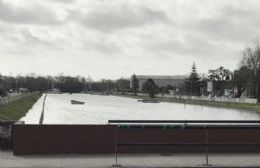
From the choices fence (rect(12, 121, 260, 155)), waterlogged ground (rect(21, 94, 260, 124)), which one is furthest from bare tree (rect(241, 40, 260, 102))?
fence (rect(12, 121, 260, 155))

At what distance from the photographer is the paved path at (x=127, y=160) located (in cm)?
1437

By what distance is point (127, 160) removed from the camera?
50.6 ft

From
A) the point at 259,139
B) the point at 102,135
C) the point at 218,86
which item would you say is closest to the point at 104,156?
the point at 102,135

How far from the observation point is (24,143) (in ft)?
Result: 54.2

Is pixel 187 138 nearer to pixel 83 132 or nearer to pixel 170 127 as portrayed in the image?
pixel 170 127

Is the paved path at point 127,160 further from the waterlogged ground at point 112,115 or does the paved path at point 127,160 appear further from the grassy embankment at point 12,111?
the waterlogged ground at point 112,115

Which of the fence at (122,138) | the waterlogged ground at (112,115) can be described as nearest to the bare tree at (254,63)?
the waterlogged ground at (112,115)

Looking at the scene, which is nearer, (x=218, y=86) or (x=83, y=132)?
(x=83, y=132)

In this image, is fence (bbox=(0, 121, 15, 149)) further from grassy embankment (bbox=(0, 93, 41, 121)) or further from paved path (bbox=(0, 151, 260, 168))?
grassy embankment (bbox=(0, 93, 41, 121))

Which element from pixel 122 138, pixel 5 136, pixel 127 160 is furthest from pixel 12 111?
pixel 127 160

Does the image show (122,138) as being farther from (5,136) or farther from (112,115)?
(112,115)

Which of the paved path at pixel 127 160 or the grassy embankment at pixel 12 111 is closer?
the paved path at pixel 127 160

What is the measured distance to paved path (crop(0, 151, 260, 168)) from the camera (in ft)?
47.1

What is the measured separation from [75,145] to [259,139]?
5.95 m
